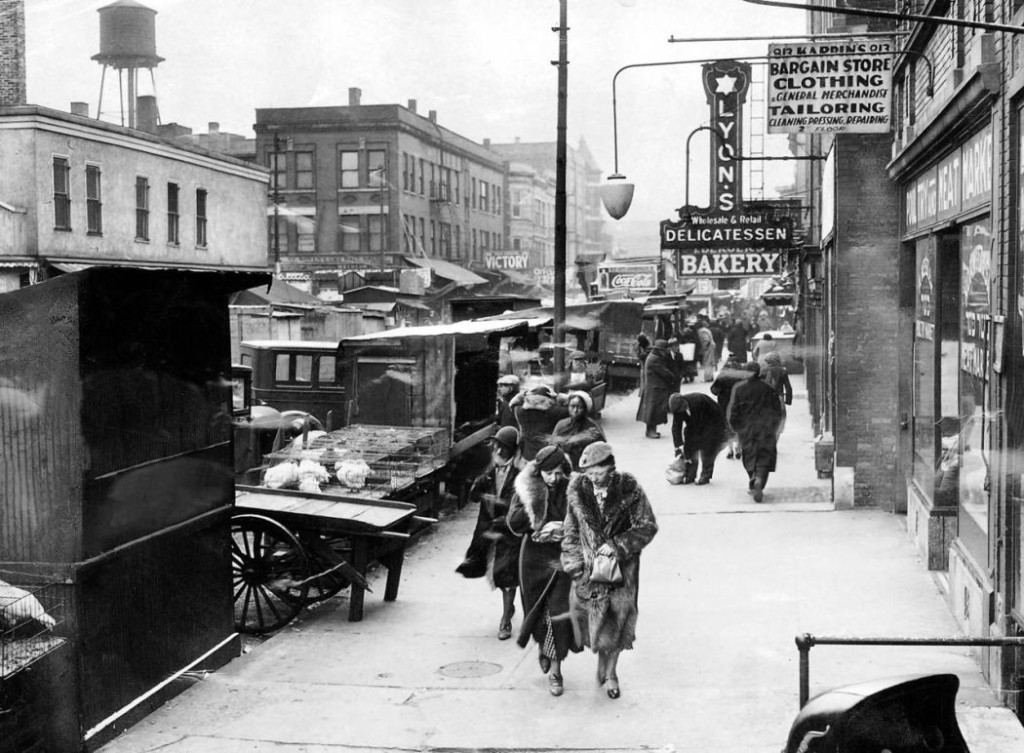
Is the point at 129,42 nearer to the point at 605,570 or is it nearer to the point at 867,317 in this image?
the point at 867,317

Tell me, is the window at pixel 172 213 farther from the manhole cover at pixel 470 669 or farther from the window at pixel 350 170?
the manhole cover at pixel 470 669

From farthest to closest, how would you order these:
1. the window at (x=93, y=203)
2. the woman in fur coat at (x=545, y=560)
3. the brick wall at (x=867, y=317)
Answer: the window at (x=93, y=203)
the brick wall at (x=867, y=317)
the woman in fur coat at (x=545, y=560)

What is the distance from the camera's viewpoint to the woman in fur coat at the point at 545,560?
26.5ft

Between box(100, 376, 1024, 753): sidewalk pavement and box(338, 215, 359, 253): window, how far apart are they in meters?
47.0

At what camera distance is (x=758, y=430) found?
1509cm

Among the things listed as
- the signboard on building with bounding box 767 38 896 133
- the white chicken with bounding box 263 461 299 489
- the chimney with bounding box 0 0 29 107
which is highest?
the chimney with bounding box 0 0 29 107

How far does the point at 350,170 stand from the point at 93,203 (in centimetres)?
2847

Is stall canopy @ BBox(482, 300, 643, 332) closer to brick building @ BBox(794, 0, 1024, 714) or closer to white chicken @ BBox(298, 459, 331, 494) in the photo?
brick building @ BBox(794, 0, 1024, 714)

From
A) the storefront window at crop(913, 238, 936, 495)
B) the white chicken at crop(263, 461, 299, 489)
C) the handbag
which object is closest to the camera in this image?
the handbag

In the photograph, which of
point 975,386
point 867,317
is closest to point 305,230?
point 867,317

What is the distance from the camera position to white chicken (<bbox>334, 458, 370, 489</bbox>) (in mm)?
12375

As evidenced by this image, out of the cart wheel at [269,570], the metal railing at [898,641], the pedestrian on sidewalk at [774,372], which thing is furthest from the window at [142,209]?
the metal railing at [898,641]

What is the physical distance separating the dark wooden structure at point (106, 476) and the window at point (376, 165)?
50.9 m

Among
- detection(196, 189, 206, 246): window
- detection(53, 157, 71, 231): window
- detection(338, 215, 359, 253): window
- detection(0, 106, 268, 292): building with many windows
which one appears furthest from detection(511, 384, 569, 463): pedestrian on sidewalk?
detection(338, 215, 359, 253): window
